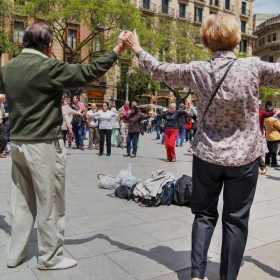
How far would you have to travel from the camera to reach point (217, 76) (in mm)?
2312

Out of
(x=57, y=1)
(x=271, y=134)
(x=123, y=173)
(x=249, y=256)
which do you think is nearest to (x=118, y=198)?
(x=123, y=173)

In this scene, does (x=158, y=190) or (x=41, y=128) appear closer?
(x=41, y=128)

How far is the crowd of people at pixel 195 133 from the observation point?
234 cm

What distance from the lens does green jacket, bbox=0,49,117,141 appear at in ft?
8.64

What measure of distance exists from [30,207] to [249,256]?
2.10 metres

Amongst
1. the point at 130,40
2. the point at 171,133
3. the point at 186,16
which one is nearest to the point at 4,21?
the point at 171,133

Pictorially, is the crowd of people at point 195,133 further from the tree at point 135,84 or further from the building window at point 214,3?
the building window at point 214,3

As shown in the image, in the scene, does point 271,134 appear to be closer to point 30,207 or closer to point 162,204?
point 162,204

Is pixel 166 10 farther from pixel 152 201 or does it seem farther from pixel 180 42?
pixel 152 201

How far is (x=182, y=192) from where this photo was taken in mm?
5148

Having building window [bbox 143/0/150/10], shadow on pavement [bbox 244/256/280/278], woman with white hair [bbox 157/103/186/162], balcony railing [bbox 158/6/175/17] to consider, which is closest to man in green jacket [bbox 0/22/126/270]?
shadow on pavement [bbox 244/256/280/278]

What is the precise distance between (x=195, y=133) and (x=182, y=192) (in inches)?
105

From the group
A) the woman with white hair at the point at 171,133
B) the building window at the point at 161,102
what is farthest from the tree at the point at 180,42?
the woman with white hair at the point at 171,133

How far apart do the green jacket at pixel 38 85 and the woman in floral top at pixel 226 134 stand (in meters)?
0.57
